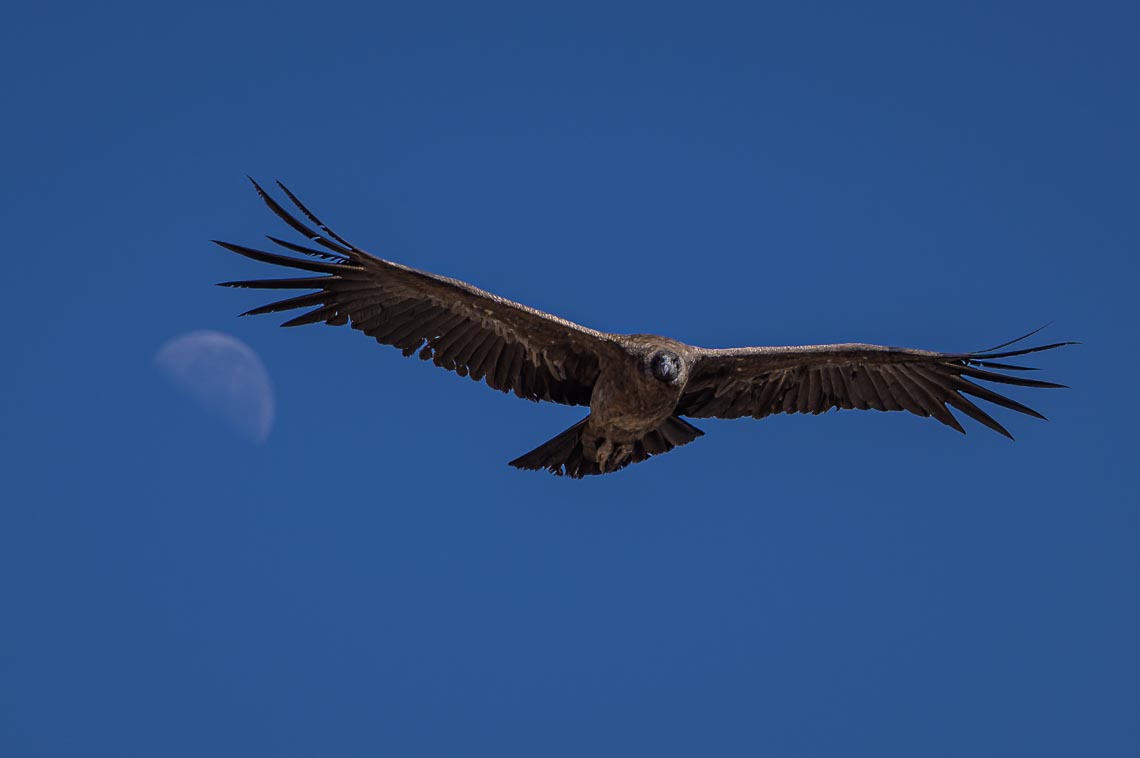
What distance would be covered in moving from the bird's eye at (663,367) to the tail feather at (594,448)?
3.73 ft

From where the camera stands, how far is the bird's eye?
1249cm

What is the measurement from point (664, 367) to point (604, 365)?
783mm

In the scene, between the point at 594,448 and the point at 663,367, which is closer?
the point at 663,367

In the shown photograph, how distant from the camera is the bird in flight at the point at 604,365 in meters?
12.6

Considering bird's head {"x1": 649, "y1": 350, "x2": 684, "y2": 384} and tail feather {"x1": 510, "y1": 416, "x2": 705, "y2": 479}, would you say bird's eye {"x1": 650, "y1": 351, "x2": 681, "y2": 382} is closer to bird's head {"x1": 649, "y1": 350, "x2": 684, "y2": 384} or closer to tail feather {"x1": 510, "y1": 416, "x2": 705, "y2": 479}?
bird's head {"x1": 649, "y1": 350, "x2": 684, "y2": 384}

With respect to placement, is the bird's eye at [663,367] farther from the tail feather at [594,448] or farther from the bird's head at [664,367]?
the tail feather at [594,448]

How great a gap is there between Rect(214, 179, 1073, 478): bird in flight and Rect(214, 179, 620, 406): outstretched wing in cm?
1

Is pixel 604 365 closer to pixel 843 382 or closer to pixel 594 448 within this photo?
pixel 594 448

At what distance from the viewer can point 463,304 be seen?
42.2ft

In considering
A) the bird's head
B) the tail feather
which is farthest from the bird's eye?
the tail feather

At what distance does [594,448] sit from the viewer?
13.5 meters

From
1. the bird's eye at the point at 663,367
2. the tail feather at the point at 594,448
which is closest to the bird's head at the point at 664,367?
A: the bird's eye at the point at 663,367

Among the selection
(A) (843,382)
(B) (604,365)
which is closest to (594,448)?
(B) (604,365)

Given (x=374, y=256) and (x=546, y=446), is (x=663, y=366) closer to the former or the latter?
(x=546, y=446)
